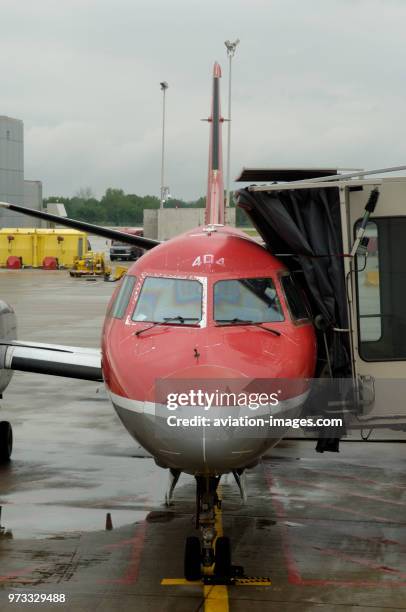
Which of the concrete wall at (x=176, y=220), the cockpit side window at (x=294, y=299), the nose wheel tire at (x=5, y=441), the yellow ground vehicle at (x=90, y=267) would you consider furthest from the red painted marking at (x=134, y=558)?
the concrete wall at (x=176, y=220)

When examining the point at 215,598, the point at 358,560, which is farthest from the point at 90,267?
the point at 215,598

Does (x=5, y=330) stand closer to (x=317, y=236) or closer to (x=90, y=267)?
(x=317, y=236)

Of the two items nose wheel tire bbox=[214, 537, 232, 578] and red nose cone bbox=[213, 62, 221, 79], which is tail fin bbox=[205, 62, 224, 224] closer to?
red nose cone bbox=[213, 62, 221, 79]

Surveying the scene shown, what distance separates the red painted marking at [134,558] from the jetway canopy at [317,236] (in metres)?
3.05

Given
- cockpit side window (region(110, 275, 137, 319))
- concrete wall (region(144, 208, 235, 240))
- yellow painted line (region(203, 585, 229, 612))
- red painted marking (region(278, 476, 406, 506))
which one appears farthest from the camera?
concrete wall (region(144, 208, 235, 240))

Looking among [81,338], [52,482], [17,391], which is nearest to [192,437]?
[52,482]

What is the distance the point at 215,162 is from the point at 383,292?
9.83m

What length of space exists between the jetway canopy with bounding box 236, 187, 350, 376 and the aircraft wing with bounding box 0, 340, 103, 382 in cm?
400

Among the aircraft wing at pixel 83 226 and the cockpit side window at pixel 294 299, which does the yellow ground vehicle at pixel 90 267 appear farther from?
the cockpit side window at pixel 294 299

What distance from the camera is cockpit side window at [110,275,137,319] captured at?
10641 mm

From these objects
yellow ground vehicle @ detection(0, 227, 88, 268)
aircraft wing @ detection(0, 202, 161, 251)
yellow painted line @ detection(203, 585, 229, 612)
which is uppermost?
aircraft wing @ detection(0, 202, 161, 251)

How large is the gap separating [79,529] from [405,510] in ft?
14.1

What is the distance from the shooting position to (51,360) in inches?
564

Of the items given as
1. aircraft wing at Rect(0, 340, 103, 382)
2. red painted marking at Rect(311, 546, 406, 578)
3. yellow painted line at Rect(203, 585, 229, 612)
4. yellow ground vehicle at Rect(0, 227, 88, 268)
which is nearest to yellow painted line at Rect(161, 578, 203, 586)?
yellow painted line at Rect(203, 585, 229, 612)
